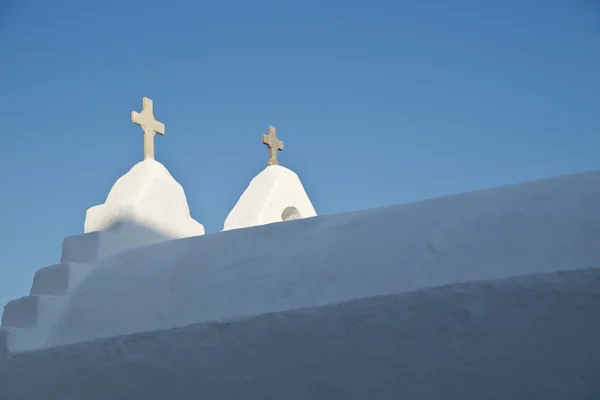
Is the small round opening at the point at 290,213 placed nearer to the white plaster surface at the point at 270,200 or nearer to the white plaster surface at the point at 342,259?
the white plaster surface at the point at 270,200

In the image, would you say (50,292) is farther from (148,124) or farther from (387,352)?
(387,352)

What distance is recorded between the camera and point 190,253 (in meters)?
5.89

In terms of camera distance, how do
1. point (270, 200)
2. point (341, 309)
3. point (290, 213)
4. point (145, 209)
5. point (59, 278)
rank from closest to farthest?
point (341, 309) → point (59, 278) → point (145, 209) → point (270, 200) → point (290, 213)

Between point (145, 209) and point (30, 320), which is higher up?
point (145, 209)

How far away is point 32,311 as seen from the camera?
6.07 meters

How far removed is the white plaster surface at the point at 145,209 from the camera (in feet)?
23.3

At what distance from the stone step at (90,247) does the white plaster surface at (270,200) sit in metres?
1.88

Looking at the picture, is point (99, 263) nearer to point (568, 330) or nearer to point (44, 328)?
point (44, 328)

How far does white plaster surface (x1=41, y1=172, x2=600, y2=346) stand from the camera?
14.2ft

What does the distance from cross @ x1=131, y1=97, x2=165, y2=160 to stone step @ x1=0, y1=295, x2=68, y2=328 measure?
2.24 meters

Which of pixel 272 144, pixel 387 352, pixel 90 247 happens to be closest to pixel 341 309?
pixel 387 352

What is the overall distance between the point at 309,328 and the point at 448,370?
949 mm

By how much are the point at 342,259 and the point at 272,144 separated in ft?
15.3

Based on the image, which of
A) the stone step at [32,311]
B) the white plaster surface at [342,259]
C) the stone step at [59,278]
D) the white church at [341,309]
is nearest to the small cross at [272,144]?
the white church at [341,309]
